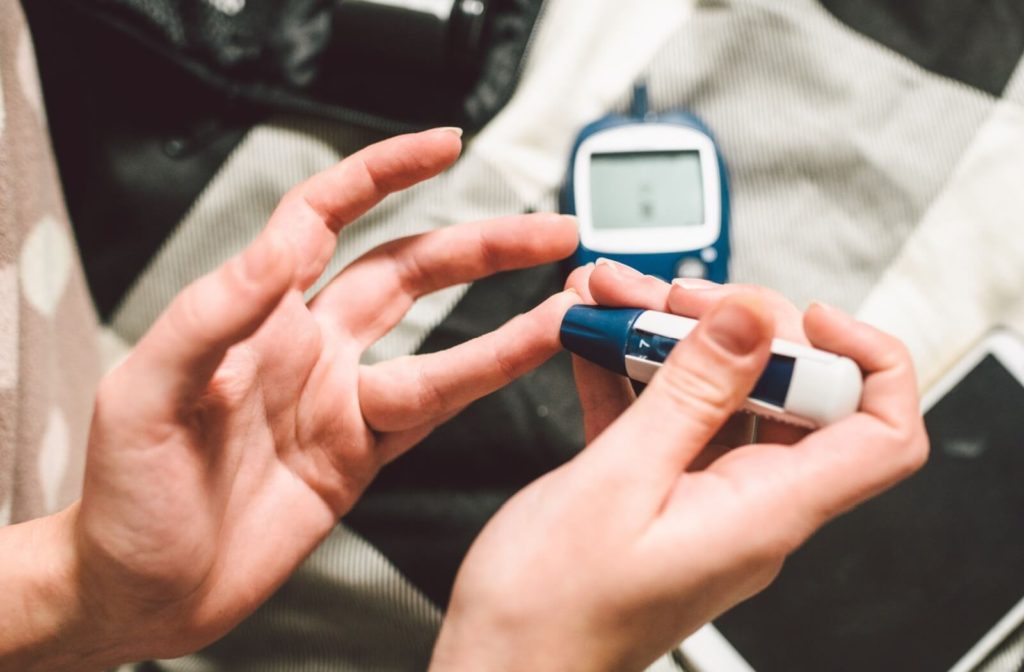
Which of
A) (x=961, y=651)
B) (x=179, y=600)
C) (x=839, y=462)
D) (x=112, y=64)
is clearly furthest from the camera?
(x=112, y=64)

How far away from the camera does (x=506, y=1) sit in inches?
28.4

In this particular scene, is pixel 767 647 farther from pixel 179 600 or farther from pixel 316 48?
pixel 316 48

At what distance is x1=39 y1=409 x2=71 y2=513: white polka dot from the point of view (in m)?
0.60

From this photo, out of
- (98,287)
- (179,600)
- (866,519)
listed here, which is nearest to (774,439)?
(866,519)

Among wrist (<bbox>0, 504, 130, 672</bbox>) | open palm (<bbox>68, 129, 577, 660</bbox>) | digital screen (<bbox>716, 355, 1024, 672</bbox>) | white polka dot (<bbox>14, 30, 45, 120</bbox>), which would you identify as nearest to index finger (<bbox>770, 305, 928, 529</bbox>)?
open palm (<bbox>68, 129, 577, 660</bbox>)

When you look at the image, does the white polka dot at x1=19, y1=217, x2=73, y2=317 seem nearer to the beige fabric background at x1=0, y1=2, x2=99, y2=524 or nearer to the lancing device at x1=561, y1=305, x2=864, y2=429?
the beige fabric background at x1=0, y1=2, x2=99, y2=524

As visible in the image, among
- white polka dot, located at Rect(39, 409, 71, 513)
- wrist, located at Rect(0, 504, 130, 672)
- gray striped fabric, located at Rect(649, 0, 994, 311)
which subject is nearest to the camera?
wrist, located at Rect(0, 504, 130, 672)

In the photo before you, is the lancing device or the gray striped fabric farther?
the gray striped fabric

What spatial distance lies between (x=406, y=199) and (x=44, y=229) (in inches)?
11.7

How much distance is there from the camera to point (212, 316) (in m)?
0.35

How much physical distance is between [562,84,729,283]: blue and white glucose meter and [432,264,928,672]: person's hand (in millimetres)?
332

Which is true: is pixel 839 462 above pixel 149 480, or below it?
above

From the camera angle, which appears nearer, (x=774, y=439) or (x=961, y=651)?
(x=774, y=439)

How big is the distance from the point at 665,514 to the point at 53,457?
1.64 feet
